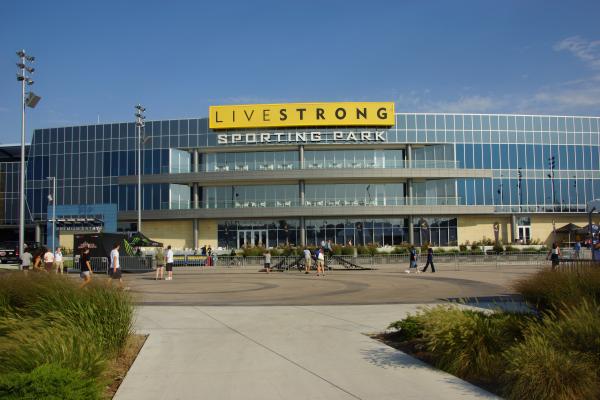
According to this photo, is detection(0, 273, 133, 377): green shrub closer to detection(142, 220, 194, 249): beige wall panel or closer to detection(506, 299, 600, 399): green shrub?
detection(506, 299, 600, 399): green shrub

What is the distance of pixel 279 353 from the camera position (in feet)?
30.1

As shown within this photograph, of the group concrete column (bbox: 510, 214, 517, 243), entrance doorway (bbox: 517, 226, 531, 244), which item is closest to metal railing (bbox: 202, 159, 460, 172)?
concrete column (bbox: 510, 214, 517, 243)

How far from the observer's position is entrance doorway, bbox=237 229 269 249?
59.8 meters

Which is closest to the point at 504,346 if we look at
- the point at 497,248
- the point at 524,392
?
the point at 524,392

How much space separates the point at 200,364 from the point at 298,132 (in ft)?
171

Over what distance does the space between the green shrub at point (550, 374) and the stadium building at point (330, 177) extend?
5056 cm

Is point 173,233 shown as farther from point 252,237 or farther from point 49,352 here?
point 49,352

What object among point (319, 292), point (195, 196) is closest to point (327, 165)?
point (195, 196)

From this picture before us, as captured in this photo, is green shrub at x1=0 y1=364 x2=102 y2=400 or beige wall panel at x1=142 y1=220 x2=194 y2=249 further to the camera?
beige wall panel at x1=142 y1=220 x2=194 y2=249

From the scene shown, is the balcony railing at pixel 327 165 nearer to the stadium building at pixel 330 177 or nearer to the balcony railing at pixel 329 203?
the stadium building at pixel 330 177

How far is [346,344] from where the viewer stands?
990 cm

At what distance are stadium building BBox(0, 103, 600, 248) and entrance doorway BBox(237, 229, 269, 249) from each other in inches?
5.9

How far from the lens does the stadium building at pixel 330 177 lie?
58.7 m

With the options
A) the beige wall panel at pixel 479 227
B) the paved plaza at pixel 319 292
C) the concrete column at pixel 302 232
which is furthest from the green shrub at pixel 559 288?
the beige wall panel at pixel 479 227
